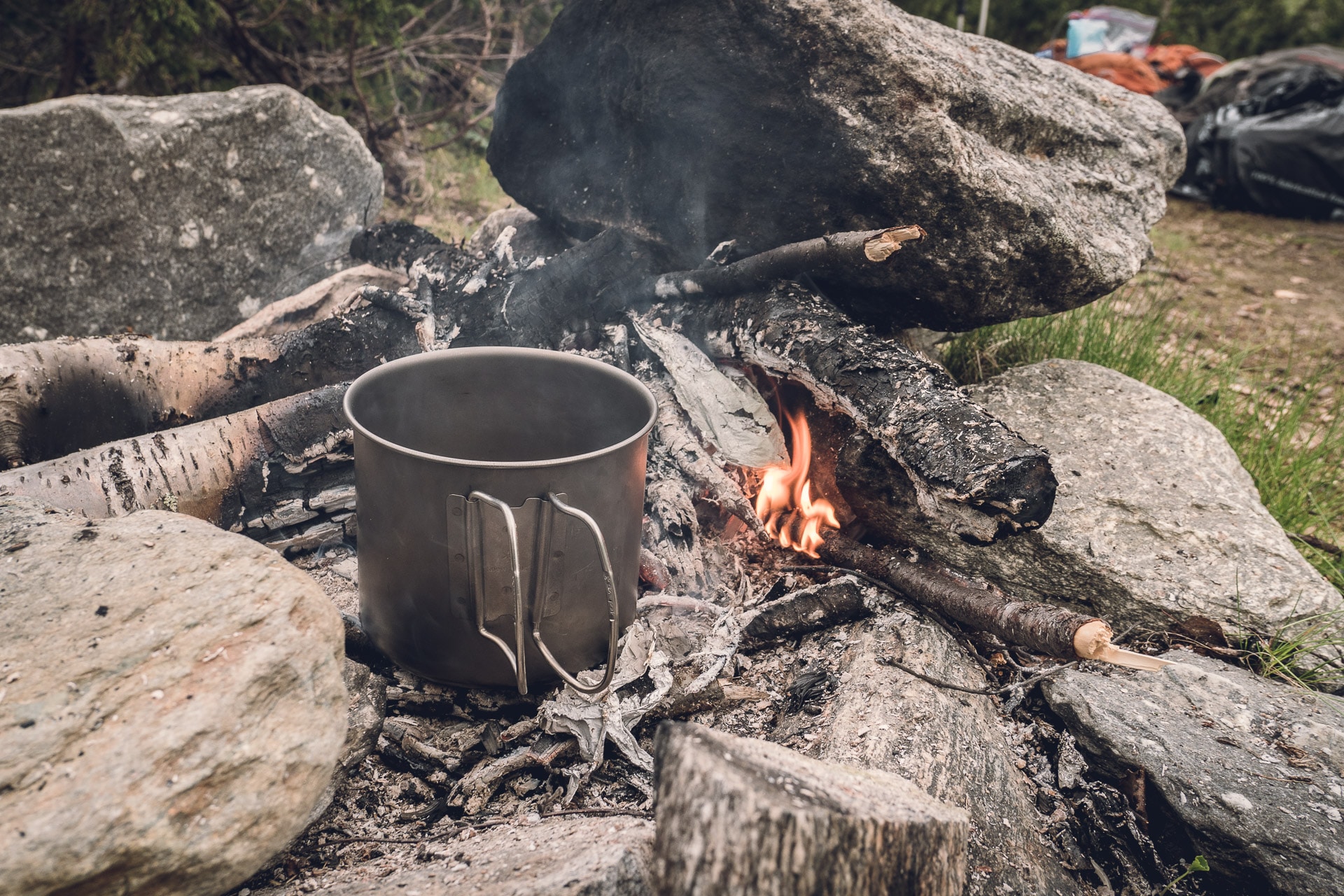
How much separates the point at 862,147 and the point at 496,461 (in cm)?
148

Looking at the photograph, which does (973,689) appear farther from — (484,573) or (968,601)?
(484,573)

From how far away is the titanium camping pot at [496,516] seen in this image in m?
1.47

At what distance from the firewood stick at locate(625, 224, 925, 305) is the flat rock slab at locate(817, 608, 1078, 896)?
1.10 metres

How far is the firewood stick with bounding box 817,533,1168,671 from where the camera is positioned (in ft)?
5.93

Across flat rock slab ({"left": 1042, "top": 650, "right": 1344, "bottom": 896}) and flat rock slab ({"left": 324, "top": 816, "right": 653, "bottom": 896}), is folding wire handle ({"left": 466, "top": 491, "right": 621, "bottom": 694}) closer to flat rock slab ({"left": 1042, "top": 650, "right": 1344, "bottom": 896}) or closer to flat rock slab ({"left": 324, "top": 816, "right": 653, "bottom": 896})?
flat rock slab ({"left": 324, "top": 816, "right": 653, "bottom": 896})

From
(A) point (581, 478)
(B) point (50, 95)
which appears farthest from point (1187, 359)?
(B) point (50, 95)

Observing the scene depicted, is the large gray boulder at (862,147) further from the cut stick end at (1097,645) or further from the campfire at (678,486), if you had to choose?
the cut stick end at (1097,645)

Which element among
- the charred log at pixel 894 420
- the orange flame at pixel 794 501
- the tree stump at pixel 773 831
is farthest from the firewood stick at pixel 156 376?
the tree stump at pixel 773 831

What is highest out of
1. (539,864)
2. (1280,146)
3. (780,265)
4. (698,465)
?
(1280,146)

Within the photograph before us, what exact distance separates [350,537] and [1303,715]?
256 cm

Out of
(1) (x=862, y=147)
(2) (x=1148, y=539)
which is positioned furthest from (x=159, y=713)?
(2) (x=1148, y=539)

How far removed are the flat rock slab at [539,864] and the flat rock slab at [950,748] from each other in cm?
53

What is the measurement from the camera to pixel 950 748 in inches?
66.3

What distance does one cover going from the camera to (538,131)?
320cm
